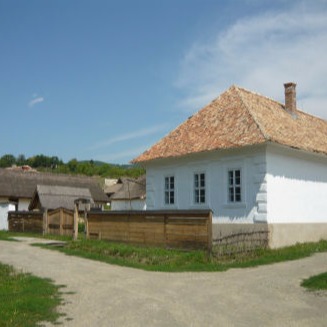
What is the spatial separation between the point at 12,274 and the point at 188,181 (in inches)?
410

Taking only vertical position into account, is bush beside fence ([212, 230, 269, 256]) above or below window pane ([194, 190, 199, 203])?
below

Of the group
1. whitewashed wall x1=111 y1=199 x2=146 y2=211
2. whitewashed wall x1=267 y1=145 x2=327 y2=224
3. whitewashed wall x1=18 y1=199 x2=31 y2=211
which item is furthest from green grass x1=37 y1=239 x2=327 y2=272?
whitewashed wall x1=111 y1=199 x2=146 y2=211

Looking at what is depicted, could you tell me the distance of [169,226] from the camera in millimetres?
16953

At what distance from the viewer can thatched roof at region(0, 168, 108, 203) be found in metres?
41.3

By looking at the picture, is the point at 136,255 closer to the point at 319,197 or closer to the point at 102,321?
the point at 102,321

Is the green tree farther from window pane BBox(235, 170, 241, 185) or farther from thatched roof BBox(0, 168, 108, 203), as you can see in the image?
window pane BBox(235, 170, 241, 185)

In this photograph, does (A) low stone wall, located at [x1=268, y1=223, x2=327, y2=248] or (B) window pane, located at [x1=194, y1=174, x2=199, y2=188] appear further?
(B) window pane, located at [x1=194, y1=174, x2=199, y2=188]

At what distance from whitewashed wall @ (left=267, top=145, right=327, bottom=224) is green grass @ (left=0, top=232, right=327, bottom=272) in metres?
1.53

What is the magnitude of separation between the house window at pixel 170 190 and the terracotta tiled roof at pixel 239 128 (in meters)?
1.34

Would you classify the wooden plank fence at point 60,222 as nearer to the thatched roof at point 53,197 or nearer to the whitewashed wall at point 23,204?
the thatched roof at point 53,197

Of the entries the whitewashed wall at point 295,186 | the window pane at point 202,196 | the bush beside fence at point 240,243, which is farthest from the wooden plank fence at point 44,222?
the whitewashed wall at point 295,186

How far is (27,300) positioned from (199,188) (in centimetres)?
1285

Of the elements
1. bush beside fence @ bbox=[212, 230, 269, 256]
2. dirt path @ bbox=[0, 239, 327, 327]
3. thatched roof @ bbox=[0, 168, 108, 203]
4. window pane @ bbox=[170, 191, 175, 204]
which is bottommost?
dirt path @ bbox=[0, 239, 327, 327]

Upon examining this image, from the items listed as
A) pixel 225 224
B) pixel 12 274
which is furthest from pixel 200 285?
pixel 225 224
